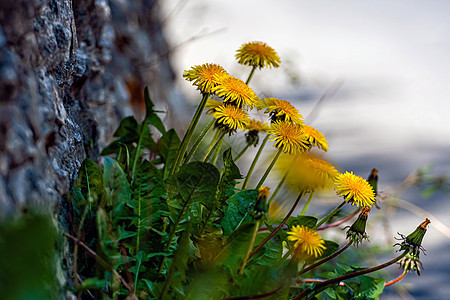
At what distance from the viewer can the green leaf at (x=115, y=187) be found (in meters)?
0.81

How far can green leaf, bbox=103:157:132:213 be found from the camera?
806 millimetres

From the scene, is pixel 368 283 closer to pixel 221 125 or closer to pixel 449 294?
pixel 221 125

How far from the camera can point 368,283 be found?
90cm

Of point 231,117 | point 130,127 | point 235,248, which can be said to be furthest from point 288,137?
point 130,127

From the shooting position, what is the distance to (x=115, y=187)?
829 mm

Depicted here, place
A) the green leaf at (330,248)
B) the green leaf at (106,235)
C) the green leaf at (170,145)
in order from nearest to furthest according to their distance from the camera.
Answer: the green leaf at (106,235)
the green leaf at (330,248)
the green leaf at (170,145)

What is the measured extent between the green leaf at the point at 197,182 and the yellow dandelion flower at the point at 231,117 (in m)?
0.09

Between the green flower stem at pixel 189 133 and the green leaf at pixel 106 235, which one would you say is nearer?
the green leaf at pixel 106 235

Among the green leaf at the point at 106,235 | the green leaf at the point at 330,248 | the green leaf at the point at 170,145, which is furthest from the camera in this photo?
the green leaf at the point at 170,145

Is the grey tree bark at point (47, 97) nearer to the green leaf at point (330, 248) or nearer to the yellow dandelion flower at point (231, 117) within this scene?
the yellow dandelion flower at point (231, 117)

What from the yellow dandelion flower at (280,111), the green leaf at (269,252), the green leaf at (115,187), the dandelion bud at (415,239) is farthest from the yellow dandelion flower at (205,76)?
the dandelion bud at (415,239)

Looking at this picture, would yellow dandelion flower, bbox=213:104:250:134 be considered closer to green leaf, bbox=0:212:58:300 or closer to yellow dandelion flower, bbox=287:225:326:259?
yellow dandelion flower, bbox=287:225:326:259

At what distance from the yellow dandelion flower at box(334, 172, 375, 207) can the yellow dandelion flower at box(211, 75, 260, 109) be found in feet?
0.78

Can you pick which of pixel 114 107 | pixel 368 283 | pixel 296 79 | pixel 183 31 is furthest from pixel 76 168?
pixel 183 31
